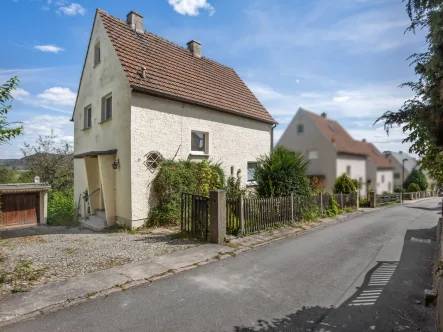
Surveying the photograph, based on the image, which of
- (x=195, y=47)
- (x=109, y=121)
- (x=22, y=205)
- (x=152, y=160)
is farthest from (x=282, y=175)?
(x=22, y=205)

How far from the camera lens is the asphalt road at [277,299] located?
3492 millimetres

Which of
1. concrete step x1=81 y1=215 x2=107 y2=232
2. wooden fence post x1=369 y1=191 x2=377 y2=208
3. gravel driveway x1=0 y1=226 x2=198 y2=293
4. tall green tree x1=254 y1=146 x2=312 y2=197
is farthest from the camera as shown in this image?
wooden fence post x1=369 y1=191 x2=377 y2=208

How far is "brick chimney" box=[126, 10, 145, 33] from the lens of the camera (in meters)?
12.3

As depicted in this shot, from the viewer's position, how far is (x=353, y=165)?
50.5ft

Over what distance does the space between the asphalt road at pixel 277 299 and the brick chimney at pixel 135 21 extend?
11.8 m

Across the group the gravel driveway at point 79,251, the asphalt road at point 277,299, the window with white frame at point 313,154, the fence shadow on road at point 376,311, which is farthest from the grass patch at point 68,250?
the window with white frame at point 313,154

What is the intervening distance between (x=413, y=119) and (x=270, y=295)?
11.2 ft

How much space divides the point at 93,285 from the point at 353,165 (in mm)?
15075

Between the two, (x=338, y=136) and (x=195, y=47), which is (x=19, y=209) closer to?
(x=195, y=47)

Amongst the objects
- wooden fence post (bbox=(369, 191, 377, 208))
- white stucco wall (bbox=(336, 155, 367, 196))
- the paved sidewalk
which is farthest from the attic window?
wooden fence post (bbox=(369, 191, 377, 208))

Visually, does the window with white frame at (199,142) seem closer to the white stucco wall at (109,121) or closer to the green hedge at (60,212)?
the white stucco wall at (109,121)

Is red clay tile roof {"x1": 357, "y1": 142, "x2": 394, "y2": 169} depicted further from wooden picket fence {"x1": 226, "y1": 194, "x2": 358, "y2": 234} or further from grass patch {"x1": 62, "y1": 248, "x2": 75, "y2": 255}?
grass patch {"x1": 62, "y1": 248, "x2": 75, "y2": 255}

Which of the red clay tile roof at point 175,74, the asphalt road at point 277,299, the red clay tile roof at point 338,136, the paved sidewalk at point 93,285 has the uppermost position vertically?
the red clay tile roof at point 175,74

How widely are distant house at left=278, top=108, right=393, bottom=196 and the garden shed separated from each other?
15431 mm
